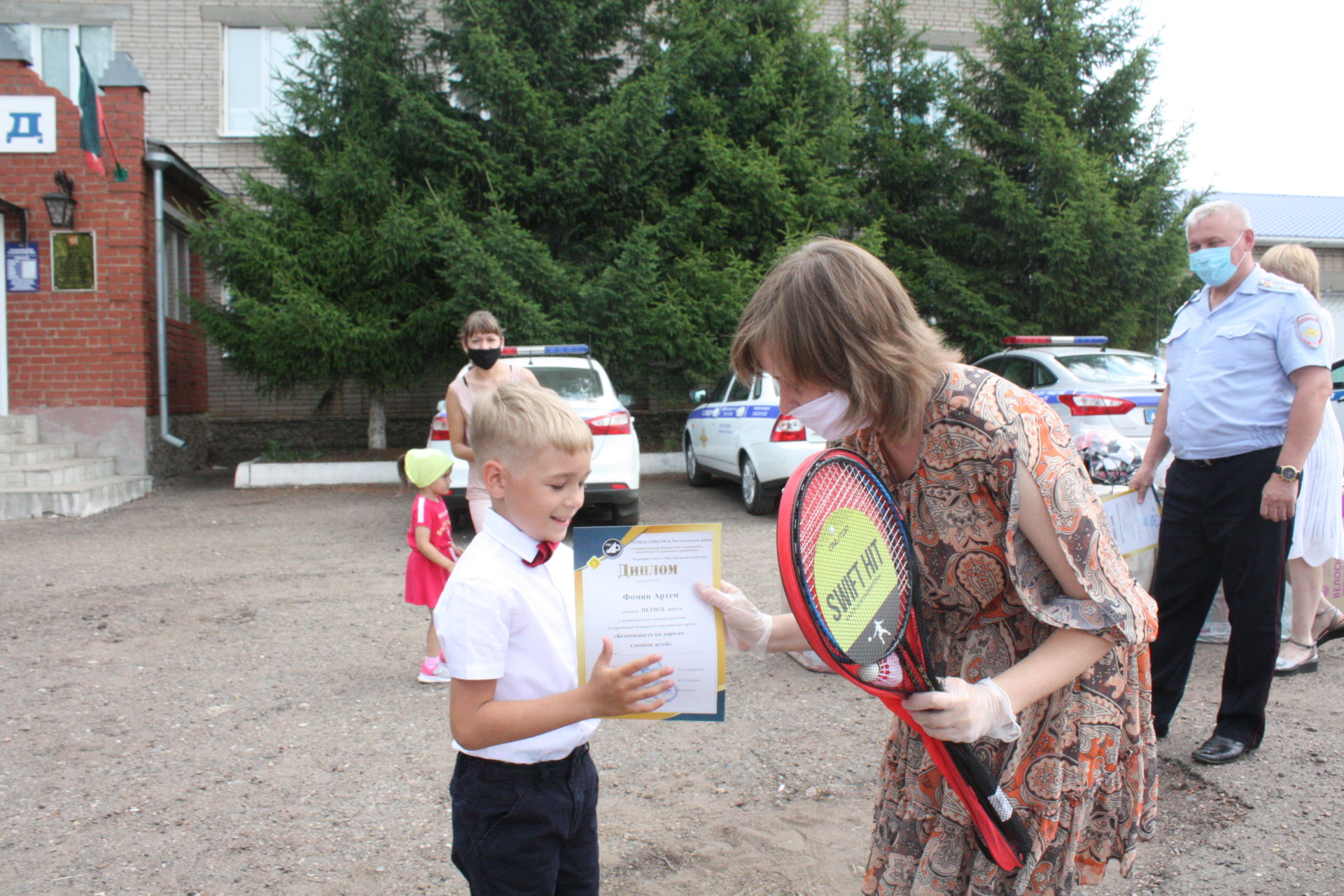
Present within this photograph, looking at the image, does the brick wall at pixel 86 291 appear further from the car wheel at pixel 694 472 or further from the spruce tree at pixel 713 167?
the car wheel at pixel 694 472

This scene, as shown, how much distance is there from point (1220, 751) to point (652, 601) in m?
3.07

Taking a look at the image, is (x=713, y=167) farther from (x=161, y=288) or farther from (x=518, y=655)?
(x=518, y=655)

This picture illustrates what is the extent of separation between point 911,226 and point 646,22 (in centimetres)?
545

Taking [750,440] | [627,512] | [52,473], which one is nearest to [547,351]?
[627,512]

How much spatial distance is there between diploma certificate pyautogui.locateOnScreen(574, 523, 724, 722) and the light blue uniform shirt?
2.74m

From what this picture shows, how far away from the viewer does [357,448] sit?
623 inches

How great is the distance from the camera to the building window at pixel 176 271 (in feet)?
45.2

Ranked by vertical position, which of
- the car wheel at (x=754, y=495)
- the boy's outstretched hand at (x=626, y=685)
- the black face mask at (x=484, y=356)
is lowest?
the car wheel at (x=754, y=495)

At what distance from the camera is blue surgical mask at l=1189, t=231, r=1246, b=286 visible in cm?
350

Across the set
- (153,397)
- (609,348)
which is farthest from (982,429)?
(153,397)

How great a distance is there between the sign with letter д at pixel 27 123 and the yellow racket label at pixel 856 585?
45.4 feet

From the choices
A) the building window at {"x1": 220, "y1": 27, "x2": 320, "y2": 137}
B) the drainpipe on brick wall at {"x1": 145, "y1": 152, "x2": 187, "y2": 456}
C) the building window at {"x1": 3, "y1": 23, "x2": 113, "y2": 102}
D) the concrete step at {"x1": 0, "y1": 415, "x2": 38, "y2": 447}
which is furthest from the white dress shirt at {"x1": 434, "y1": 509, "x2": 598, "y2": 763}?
the building window at {"x1": 3, "y1": 23, "x2": 113, "y2": 102}

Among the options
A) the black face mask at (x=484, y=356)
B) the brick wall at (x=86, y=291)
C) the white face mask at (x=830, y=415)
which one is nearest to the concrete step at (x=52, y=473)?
the brick wall at (x=86, y=291)

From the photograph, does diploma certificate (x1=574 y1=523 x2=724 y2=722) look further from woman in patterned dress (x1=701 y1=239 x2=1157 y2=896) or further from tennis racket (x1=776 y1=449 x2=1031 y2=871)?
tennis racket (x1=776 y1=449 x2=1031 y2=871)
